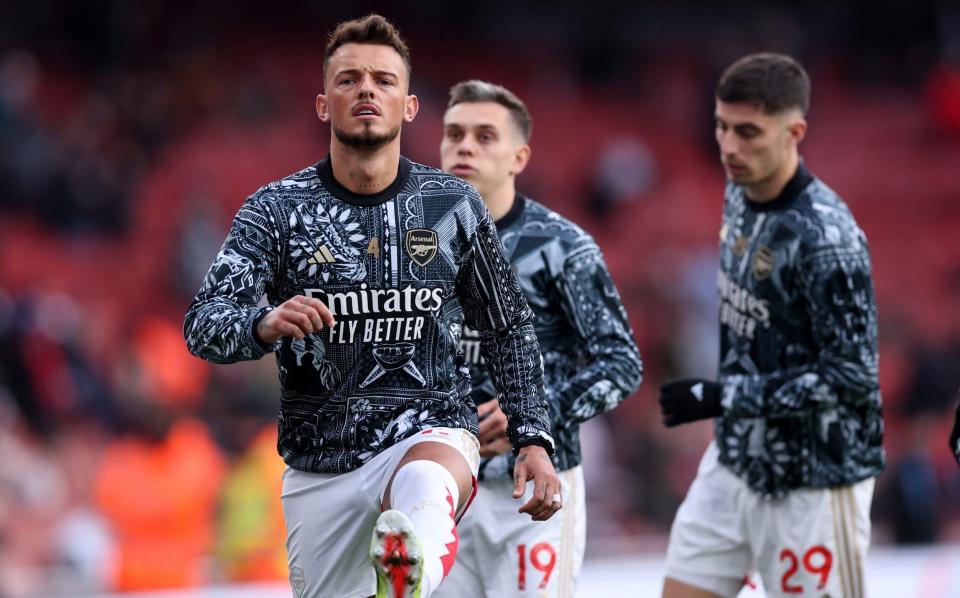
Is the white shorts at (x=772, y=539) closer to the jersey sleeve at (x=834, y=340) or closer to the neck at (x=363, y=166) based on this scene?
the jersey sleeve at (x=834, y=340)

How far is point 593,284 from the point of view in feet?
18.5

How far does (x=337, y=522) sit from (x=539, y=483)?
628 millimetres

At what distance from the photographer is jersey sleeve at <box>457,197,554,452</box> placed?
4.67m

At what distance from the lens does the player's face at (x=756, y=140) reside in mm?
5973

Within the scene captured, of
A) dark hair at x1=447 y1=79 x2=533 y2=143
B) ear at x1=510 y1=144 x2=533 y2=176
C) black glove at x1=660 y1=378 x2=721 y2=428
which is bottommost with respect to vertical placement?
black glove at x1=660 y1=378 x2=721 y2=428

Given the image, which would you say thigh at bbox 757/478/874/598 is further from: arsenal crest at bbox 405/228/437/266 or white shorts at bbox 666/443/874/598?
arsenal crest at bbox 405/228/437/266

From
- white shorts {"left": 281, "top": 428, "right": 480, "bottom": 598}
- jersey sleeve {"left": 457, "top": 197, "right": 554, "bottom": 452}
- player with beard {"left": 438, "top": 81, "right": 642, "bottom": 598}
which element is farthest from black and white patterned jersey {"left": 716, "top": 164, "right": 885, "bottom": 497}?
white shorts {"left": 281, "top": 428, "right": 480, "bottom": 598}

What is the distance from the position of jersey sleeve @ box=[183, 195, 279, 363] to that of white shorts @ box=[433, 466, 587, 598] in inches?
61.4

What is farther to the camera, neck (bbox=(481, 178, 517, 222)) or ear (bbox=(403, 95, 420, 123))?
neck (bbox=(481, 178, 517, 222))

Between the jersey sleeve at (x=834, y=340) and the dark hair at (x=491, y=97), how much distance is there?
4.20 ft

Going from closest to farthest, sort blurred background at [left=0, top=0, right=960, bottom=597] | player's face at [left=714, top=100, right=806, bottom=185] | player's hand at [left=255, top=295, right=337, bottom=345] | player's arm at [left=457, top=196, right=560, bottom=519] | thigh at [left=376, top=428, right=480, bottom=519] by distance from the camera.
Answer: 1. player's hand at [left=255, top=295, right=337, bottom=345]
2. thigh at [left=376, top=428, right=480, bottom=519]
3. player's arm at [left=457, top=196, right=560, bottom=519]
4. player's face at [left=714, top=100, right=806, bottom=185]
5. blurred background at [left=0, top=0, right=960, bottom=597]

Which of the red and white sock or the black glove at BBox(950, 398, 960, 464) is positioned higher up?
the black glove at BBox(950, 398, 960, 464)

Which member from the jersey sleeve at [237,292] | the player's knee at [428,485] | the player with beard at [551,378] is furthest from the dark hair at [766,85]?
the player's knee at [428,485]

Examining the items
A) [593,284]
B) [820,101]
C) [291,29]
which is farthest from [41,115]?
[593,284]
